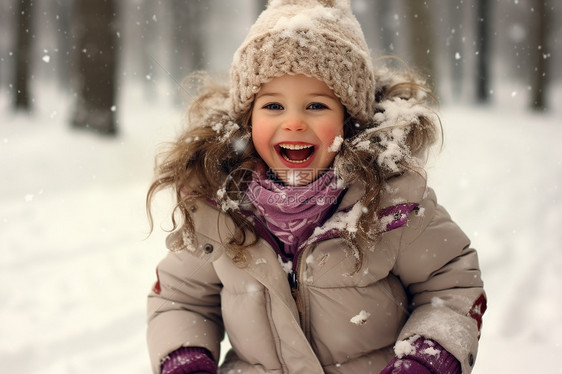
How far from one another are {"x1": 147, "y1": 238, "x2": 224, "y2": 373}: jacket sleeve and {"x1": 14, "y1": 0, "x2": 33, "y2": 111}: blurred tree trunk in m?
9.81

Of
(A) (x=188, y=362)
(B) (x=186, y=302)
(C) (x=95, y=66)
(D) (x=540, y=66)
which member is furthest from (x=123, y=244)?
(D) (x=540, y=66)

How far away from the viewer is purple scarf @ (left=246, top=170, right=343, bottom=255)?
171 cm

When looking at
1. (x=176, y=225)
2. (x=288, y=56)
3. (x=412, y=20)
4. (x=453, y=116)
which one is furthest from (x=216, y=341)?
(x=453, y=116)

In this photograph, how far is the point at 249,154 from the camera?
1885mm

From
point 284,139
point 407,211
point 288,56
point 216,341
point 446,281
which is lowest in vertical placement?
point 216,341

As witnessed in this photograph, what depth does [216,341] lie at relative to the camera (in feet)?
6.38

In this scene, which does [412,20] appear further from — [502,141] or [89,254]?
[89,254]

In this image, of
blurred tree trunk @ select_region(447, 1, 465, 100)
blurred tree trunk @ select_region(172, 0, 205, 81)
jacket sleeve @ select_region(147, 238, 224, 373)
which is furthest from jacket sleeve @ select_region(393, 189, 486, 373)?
blurred tree trunk @ select_region(447, 1, 465, 100)

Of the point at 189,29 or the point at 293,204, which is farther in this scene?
the point at 189,29

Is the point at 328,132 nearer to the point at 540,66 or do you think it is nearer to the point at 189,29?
the point at 540,66

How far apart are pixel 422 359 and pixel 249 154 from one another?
0.93 m

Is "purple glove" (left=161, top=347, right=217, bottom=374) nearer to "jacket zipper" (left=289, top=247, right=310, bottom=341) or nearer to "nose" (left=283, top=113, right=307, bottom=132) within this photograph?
"jacket zipper" (left=289, top=247, right=310, bottom=341)

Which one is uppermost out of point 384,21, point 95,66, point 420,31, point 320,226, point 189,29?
point 384,21

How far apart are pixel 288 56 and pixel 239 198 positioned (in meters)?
0.56
